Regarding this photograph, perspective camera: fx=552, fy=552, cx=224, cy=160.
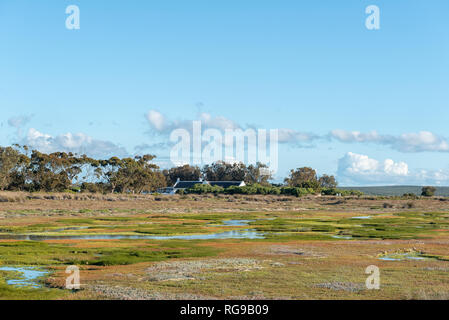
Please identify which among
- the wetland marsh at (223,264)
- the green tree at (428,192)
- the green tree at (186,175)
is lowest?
the wetland marsh at (223,264)

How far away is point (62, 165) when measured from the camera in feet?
442

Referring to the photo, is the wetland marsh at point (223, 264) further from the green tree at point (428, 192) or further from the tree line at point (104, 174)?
the green tree at point (428, 192)

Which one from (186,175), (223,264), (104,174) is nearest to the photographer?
(223,264)

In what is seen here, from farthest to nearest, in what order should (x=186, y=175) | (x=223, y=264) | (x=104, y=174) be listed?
(x=186, y=175) → (x=104, y=174) → (x=223, y=264)

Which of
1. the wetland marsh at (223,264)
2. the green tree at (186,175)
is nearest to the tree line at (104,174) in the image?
the green tree at (186,175)

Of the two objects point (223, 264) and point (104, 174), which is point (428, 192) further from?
point (223, 264)

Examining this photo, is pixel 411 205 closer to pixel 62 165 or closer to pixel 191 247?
pixel 62 165

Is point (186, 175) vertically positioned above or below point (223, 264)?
above

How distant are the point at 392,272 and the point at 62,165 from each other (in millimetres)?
118999

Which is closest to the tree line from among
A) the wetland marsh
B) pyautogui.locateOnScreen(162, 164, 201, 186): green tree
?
pyautogui.locateOnScreen(162, 164, 201, 186): green tree

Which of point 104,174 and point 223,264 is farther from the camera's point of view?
point 104,174

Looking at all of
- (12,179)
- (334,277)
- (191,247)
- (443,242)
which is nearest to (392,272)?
(334,277)

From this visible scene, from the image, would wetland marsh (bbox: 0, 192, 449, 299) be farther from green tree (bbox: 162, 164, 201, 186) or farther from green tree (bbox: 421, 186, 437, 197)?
green tree (bbox: 162, 164, 201, 186)

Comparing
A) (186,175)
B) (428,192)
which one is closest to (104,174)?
(186,175)
